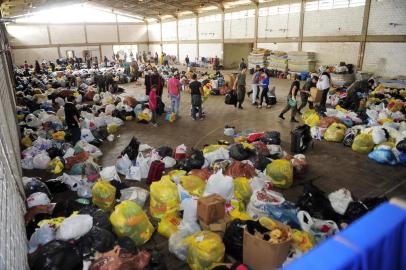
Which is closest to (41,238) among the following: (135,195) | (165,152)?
(135,195)

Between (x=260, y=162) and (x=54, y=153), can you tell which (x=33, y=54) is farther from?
(x=260, y=162)

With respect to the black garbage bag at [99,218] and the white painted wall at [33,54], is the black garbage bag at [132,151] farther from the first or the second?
the white painted wall at [33,54]

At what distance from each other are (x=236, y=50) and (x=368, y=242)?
27066 mm

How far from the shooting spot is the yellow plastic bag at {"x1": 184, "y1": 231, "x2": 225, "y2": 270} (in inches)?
119

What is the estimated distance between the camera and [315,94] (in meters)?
9.87

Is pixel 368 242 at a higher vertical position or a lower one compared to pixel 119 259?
higher

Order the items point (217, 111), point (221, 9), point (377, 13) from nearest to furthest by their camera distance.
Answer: point (217, 111)
point (377, 13)
point (221, 9)

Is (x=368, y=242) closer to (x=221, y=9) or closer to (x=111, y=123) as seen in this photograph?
(x=111, y=123)

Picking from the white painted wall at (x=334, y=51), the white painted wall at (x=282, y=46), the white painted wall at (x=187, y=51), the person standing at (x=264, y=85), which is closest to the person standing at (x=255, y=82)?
the person standing at (x=264, y=85)

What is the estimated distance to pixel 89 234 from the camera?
10.7ft

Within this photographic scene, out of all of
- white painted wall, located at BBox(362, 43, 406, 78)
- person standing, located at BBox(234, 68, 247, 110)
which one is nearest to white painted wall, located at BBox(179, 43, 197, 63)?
white painted wall, located at BBox(362, 43, 406, 78)

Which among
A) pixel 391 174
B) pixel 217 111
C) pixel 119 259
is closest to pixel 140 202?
pixel 119 259

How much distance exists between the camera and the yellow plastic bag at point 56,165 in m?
5.79

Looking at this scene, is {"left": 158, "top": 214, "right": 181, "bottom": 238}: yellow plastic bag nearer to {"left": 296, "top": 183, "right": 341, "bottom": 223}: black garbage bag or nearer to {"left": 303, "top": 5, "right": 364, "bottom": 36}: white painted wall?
{"left": 296, "top": 183, "right": 341, "bottom": 223}: black garbage bag
